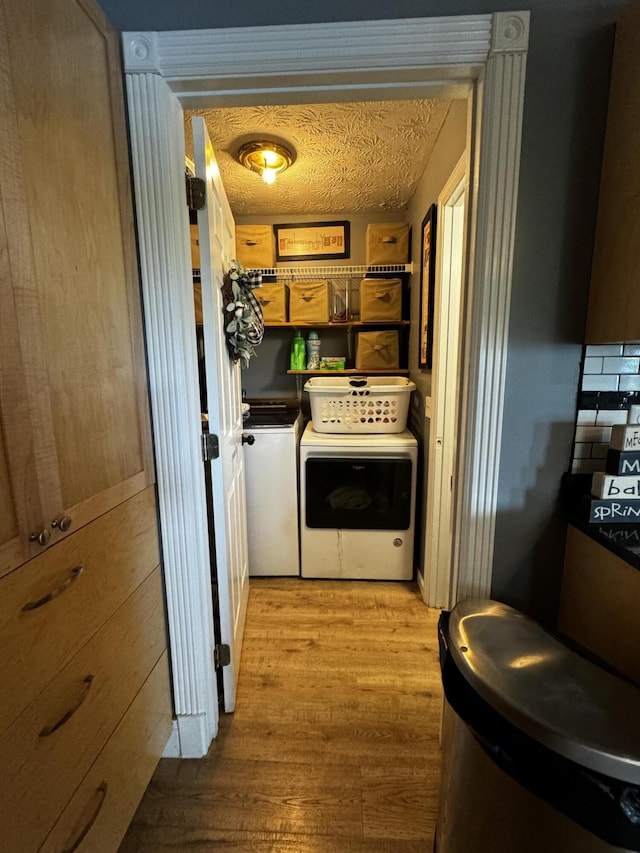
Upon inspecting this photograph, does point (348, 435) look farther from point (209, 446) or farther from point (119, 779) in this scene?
point (119, 779)

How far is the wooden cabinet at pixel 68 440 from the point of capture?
60cm

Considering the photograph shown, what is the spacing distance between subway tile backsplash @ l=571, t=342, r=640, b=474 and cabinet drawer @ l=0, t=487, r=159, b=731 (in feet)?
4.07

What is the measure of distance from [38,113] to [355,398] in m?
1.66

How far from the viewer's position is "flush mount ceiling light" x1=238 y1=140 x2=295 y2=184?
171 cm

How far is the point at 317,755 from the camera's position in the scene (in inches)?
48.4

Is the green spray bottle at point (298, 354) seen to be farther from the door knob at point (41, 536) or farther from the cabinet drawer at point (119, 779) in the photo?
the door knob at point (41, 536)

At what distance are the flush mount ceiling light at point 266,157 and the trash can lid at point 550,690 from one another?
6.81 feet

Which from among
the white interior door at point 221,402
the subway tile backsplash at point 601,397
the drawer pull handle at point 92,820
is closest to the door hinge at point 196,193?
the white interior door at point 221,402

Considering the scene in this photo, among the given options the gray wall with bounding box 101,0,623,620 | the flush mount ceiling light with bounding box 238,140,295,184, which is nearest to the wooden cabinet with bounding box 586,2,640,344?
the gray wall with bounding box 101,0,623,620

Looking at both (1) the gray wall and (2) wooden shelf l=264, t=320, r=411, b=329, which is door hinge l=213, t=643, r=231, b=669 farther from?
(2) wooden shelf l=264, t=320, r=411, b=329

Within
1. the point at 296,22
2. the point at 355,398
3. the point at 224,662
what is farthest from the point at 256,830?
the point at 296,22

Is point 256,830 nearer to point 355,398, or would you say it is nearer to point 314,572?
point 314,572

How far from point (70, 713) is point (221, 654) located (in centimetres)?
66

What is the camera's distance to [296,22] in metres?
0.88
